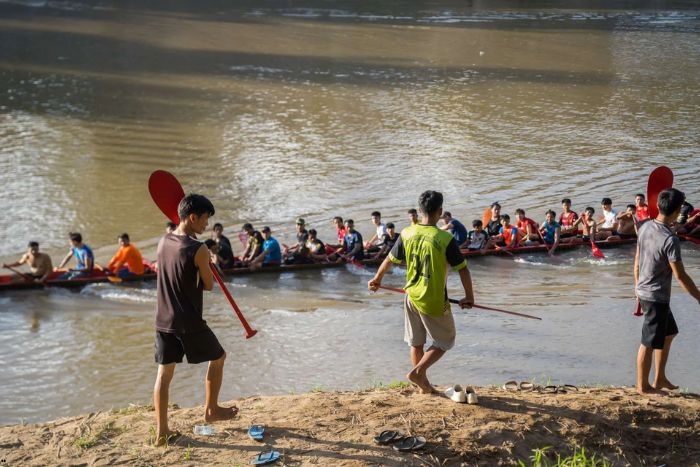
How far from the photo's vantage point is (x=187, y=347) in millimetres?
5543

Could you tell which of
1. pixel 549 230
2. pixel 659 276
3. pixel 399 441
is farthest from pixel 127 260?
pixel 659 276

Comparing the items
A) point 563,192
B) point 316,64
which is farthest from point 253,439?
point 316,64

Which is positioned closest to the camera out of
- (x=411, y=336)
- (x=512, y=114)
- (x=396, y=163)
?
(x=411, y=336)

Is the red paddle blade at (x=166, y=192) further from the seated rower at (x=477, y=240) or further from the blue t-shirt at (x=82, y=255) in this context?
the seated rower at (x=477, y=240)

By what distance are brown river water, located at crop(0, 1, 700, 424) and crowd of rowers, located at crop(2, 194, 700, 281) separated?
40cm

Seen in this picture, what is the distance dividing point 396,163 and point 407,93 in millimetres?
8033

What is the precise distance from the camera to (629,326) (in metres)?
12.0

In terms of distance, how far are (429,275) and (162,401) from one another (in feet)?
6.55

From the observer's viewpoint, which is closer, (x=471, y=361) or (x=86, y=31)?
(x=471, y=361)

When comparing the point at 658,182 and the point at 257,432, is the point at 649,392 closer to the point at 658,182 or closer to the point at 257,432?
the point at 658,182

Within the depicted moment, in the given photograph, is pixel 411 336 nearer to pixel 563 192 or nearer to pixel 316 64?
pixel 563 192

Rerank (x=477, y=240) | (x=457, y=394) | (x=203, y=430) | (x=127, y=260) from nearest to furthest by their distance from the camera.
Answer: (x=203, y=430), (x=457, y=394), (x=127, y=260), (x=477, y=240)

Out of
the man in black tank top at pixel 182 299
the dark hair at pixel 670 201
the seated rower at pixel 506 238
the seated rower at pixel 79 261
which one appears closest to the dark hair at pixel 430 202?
the man in black tank top at pixel 182 299

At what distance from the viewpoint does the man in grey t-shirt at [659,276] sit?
19.9 ft
